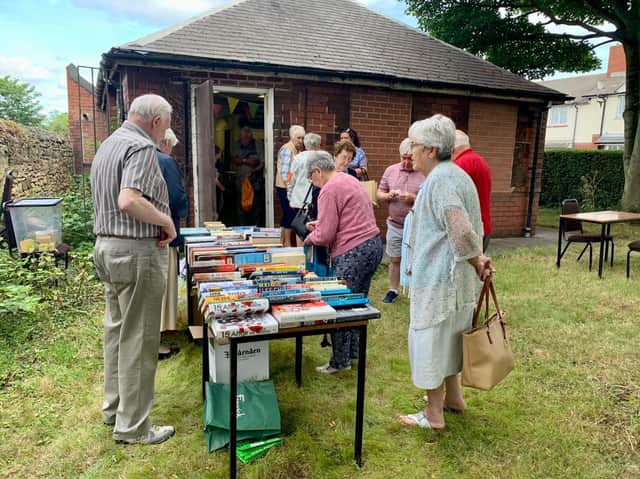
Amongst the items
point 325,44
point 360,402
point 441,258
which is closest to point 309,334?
point 360,402

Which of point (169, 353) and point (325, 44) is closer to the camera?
point (169, 353)

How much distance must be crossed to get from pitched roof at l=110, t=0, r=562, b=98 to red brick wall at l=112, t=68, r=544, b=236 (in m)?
0.34

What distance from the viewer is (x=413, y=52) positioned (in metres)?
9.55

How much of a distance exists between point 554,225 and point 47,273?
12.3m

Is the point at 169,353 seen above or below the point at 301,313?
below

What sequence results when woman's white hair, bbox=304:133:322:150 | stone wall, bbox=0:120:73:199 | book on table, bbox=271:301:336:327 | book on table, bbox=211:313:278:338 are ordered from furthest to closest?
stone wall, bbox=0:120:73:199 → woman's white hair, bbox=304:133:322:150 → book on table, bbox=271:301:336:327 → book on table, bbox=211:313:278:338

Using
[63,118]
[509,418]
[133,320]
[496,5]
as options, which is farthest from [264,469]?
[63,118]

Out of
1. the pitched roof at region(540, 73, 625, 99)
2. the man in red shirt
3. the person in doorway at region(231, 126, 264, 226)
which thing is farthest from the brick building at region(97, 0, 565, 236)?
the pitched roof at region(540, 73, 625, 99)

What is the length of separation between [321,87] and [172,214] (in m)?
4.92

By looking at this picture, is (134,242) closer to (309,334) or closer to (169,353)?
(309,334)

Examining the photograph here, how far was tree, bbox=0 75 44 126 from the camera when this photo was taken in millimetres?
31297

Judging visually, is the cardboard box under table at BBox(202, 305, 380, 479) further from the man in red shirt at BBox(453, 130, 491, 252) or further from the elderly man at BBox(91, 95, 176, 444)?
the man in red shirt at BBox(453, 130, 491, 252)

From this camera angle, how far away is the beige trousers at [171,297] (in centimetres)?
412

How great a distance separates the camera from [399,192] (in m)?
5.15
